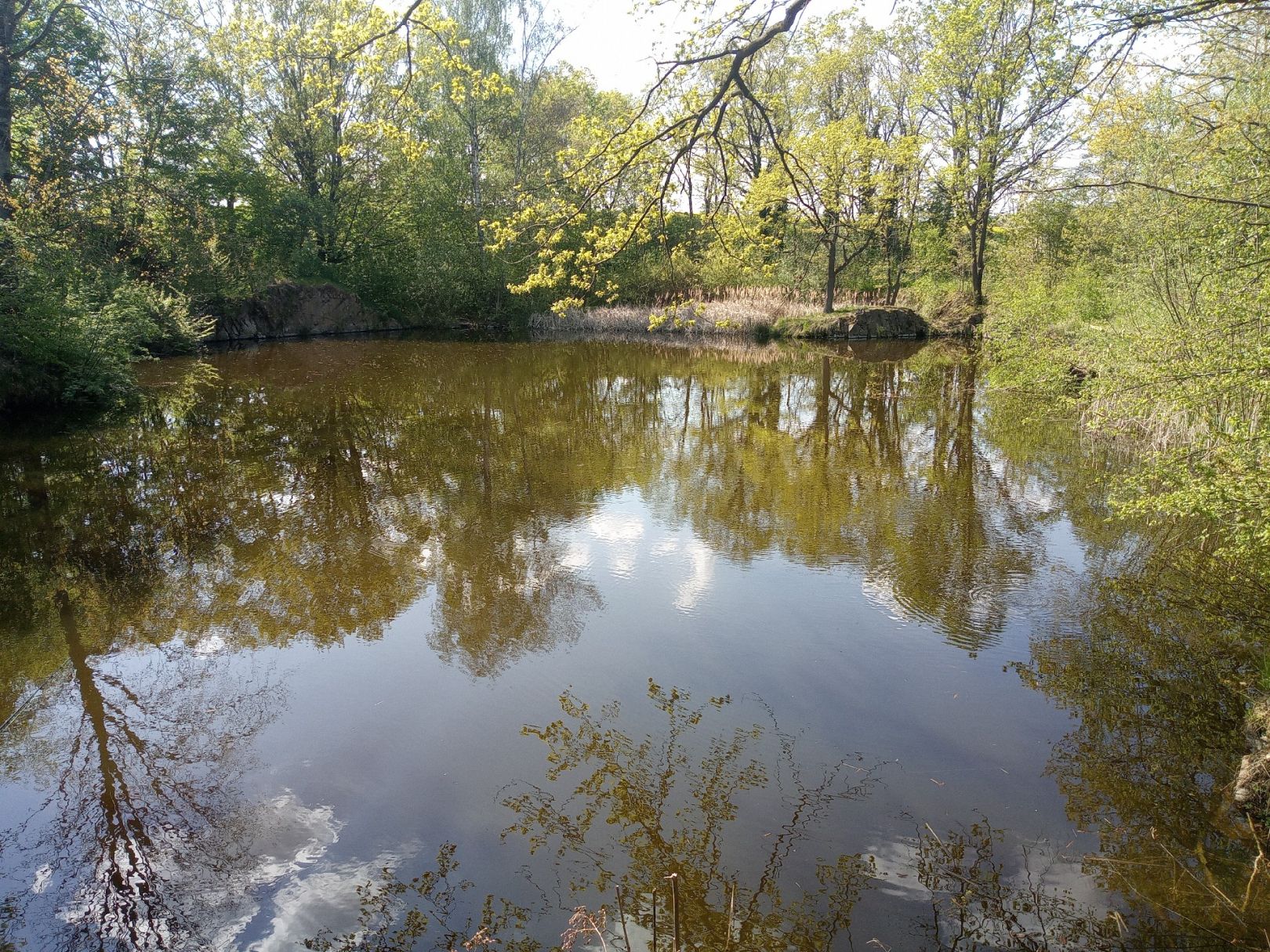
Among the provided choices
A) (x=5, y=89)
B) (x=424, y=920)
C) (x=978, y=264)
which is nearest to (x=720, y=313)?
(x=978, y=264)

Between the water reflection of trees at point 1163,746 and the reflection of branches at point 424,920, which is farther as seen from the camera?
the water reflection of trees at point 1163,746

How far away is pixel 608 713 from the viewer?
3.72 metres

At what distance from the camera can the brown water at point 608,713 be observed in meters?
2.62

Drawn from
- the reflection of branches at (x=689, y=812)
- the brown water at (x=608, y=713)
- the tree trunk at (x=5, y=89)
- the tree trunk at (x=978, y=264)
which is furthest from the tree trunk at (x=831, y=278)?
the reflection of branches at (x=689, y=812)

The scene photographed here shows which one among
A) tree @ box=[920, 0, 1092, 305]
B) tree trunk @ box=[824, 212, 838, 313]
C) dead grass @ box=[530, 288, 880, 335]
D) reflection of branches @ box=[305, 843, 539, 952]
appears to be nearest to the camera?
reflection of branches @ box=[305, 843, 539, 952]

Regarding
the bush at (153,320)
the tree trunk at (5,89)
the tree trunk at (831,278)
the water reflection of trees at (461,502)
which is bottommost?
the water reflection of trees at (461,502)

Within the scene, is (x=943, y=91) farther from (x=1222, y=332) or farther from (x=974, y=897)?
(x=974, y=897)

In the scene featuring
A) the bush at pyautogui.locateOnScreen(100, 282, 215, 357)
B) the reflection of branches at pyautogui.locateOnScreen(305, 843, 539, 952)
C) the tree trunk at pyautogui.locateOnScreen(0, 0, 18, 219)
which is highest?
the tree trunk at pyautogui.locateOnScreen(0, 0, 18, 219)

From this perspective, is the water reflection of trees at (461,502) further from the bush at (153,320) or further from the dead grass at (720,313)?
the dead grass at (720,313)

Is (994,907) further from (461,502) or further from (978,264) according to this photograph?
(978,264)

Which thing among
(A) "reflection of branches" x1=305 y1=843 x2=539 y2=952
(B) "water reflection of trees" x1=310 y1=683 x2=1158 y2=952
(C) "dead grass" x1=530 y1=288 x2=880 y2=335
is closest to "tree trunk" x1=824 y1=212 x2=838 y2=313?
(C) "dead grass" x1=530 y1=288 x2=880 y2=335

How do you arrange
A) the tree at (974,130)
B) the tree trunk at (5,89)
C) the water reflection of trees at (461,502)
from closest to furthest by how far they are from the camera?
the water reflection of trees at (461,502)
the tree trunk at (5,89)
the tree at (974,130)

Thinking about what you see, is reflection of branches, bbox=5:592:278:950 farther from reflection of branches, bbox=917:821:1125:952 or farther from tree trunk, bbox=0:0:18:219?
tree trunk, bbox=0:0:18:219

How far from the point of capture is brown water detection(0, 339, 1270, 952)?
2625mm
